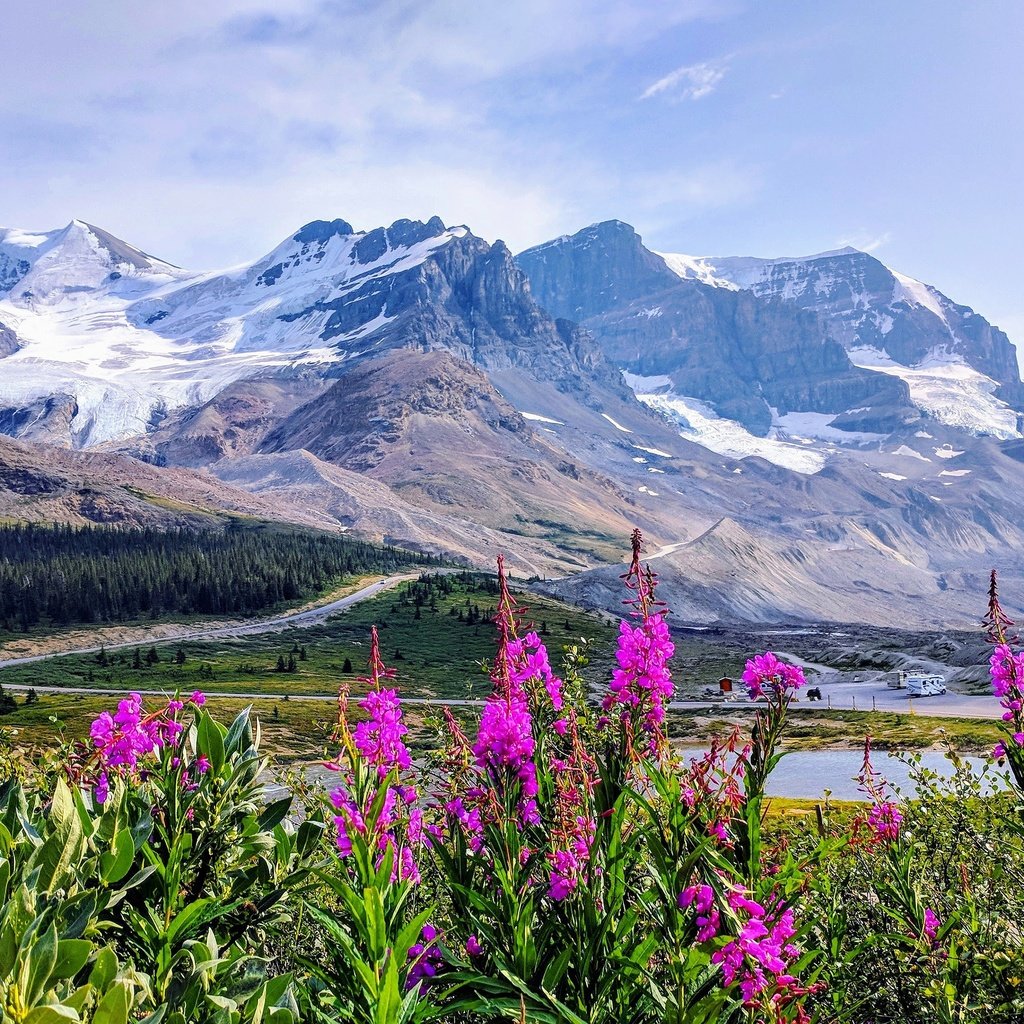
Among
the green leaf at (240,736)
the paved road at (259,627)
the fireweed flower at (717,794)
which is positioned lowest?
the paved road at (259,627)

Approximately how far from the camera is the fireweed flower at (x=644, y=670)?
5.80 metres

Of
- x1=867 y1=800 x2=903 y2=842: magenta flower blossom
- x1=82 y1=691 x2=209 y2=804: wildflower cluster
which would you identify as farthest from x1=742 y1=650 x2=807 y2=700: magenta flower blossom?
x1=82 y1=691 x2=209 y2=804: wildflower cluster

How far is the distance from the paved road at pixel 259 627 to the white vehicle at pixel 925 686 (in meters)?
82.2

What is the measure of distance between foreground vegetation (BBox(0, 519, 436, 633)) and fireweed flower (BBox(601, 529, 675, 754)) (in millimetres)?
134721

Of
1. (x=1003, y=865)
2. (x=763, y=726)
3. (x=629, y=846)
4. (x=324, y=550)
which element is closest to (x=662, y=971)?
(x=629, y=846)

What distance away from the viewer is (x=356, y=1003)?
4.42m

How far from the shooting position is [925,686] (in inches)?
3723

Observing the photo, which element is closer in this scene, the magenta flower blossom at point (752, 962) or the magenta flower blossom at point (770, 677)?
the magenta flower blossom at point (752, 962)

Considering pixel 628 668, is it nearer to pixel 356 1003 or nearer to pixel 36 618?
pixel 356 1003

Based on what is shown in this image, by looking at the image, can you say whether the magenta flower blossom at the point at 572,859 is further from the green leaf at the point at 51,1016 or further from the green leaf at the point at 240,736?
the green leaf at the point at 51,1016

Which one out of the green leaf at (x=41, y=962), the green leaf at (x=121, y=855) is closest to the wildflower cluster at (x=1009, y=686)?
the green leaf at (x=121, y=855)

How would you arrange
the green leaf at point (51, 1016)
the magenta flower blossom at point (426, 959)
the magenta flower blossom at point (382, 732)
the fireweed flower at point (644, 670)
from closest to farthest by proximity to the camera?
the green leaf at point (51, 1016) < the magenta flower blossom at point (426, 959) < the fireweed flower at point (644, 670) < the magenta flower blossom at point (382, 732)

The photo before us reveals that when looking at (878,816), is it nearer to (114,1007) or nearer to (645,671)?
(645,671)

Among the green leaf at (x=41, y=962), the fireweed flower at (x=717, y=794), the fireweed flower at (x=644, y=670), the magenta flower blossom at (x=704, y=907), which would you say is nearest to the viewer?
the green leaf at (x=41, y=962)
